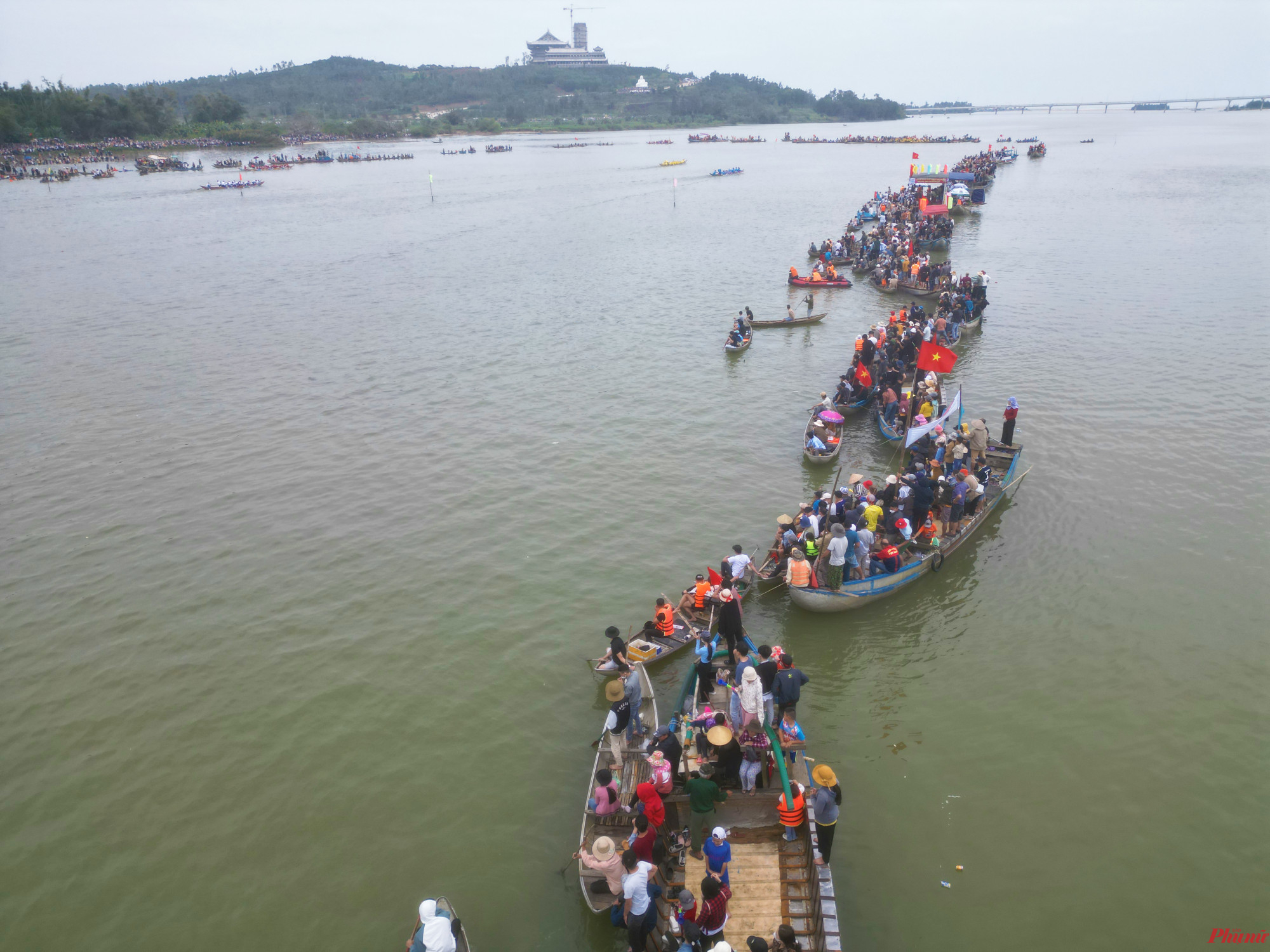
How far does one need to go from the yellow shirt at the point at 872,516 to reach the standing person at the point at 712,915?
1016 centimetres

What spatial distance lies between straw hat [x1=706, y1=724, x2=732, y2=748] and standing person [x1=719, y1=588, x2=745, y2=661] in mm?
2982

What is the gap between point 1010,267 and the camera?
4628 centimetres

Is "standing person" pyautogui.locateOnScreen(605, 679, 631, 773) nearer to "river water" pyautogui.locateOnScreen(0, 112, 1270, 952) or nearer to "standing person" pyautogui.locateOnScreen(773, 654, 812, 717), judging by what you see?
"river water" pyautogui.locateOnScreen(0, 112, 1270, 952)

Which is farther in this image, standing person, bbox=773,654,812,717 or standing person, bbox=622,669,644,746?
standing person, bbox=622,669,644,746

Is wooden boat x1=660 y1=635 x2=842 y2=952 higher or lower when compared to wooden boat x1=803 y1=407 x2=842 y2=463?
lower

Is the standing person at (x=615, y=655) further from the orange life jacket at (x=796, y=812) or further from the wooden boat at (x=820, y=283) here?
the wooden boat at (x=820, y=283)

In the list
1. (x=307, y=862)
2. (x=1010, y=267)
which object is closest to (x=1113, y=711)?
Answer: (x=307, y=862)

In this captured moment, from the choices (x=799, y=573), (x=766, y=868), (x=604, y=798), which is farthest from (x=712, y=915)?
(x=799, y=573)

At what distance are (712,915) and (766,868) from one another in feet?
4.75

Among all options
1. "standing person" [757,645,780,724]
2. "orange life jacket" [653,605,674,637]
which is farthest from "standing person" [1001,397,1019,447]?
"standing person" [757,645,780,724]

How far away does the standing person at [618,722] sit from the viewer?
1116 cm

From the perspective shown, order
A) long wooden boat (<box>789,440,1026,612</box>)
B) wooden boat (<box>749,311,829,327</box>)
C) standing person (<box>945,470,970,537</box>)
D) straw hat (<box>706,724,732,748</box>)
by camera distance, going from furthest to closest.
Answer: wooden boat (<box>749,311,829,327</box>) < standing person (<box>945,470,970,537</box>) < long wooden boat (<box>789,440,1026,612</box>) < straw hat (<box>706,724,732,748</box>)

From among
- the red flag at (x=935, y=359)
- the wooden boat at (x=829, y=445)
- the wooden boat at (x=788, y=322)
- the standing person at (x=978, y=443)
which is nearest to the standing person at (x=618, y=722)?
the wooden boat at (x=829, y=445)

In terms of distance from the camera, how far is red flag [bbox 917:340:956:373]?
69.3ft
